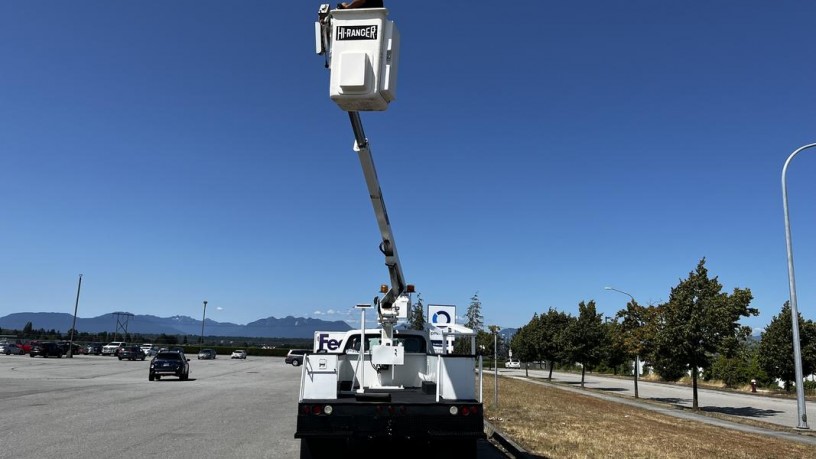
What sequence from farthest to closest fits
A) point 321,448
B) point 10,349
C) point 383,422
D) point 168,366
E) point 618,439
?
point 10,349
point 168,366
point 618,439
point 321,448
point 383,422

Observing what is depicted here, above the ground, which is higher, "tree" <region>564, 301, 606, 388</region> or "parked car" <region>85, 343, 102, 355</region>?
"tree" <region>564, 301, 606, 388</region>

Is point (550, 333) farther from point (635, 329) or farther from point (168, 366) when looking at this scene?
point (168, 366)

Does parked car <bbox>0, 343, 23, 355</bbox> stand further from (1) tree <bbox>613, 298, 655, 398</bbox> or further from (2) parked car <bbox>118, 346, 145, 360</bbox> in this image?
(1) tree <bbox>613, 298, 655, 398</bbox>

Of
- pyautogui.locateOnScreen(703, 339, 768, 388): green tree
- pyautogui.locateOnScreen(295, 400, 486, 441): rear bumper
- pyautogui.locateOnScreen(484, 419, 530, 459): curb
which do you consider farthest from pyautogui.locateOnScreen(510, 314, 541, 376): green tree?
pyautogui.locateOnScreen(295, 400, 486, 441): rear bumper

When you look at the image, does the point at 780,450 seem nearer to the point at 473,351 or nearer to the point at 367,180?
the point at 473,351

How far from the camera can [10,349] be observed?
201ft

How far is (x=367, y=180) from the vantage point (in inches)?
284

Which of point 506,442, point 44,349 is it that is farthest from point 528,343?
point 44,349

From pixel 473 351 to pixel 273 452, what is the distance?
11.5 ft

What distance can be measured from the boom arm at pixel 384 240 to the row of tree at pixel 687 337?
12.0 feet

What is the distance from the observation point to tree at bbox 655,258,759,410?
23.7 m

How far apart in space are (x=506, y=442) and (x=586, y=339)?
3171cm

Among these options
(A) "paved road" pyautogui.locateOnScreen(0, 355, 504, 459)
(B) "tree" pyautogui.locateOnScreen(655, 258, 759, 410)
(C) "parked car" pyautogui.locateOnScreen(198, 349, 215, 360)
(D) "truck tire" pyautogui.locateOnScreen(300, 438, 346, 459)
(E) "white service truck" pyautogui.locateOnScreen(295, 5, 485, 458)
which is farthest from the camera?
(C) "parked car" pyautogui.locateOnScreen(198, 349, 215, 360)

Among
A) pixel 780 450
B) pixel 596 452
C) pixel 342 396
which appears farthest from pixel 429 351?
pixel 780 450
